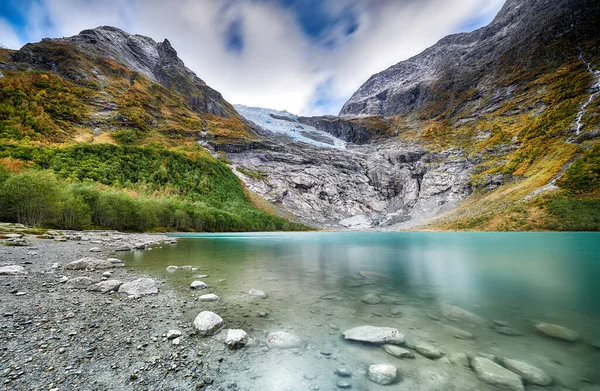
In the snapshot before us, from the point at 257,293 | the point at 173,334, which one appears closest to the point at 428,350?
the point at 173,334

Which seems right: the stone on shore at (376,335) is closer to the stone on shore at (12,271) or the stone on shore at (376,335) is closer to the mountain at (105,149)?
the stone on shore at (12,271)

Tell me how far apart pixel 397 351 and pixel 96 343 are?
696cm

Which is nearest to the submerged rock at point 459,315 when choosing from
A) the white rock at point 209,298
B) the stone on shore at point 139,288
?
the white rock at point 209,298

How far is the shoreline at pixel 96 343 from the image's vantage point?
13.1ft

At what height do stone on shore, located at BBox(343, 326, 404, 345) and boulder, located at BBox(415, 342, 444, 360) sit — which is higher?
stone on shore, located at BBox(343, 326, 404, 345)

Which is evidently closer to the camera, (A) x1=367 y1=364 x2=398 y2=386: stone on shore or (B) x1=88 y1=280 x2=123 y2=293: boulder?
(A) x1=367 y1=364 x2=398 y2=386: stone on shore

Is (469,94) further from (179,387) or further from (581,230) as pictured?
(179,387)

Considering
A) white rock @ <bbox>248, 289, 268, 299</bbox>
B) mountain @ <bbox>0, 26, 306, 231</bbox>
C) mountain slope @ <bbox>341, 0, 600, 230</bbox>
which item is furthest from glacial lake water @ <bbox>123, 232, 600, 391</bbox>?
mountain slope @ <bbox>341, 0, 600, 230</bbox>

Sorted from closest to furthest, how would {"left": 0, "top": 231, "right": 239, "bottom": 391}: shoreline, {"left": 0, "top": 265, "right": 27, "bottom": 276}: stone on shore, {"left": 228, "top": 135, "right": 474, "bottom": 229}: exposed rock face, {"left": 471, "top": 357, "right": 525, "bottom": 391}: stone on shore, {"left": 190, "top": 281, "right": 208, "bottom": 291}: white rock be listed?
{"left": 0, "top": 231, "right": 239, "bottom": 391}: shoreline
{"left": 471, "top": 357, "right": 525, "bottom": 391}: stone on shore
{"left": 0, "top": 265, "right": 27, "bottom": 276}: stone on shore
{"left": 190, "top": 281, "right": 208, "bottom": 291}: white rock
{"left": 228, "top": 135, "right": 474, "bottom": 229}: exposed rock face

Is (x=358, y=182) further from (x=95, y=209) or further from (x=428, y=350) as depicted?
Answer: (x=428, y=350)

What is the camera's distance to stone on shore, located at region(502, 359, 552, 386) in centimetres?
468

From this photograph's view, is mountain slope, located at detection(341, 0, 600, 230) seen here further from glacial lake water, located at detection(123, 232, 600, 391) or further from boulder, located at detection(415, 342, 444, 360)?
boulder, located at detection(415, 342, 444, 360)

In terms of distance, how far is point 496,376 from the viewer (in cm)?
476

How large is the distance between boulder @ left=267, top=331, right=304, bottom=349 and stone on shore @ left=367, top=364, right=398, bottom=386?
193 cm
